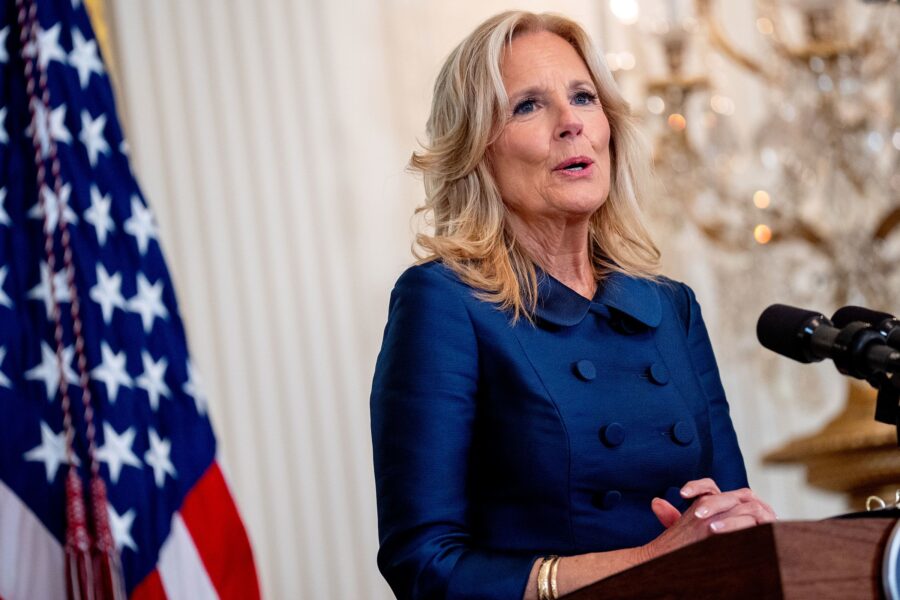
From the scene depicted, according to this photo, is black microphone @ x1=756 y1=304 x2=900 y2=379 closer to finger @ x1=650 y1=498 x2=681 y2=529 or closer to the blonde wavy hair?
finger @ x1=650 y1=498 x2=681 y2=529

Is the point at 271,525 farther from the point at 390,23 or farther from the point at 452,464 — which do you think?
the point at 452,464

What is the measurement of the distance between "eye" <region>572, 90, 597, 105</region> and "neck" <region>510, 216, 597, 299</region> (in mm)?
230

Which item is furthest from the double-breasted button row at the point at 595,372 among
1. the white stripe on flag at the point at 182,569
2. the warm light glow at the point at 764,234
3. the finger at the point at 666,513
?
the warm light glow at the point at 764,234

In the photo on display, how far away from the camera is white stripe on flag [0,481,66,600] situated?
2.68 meters

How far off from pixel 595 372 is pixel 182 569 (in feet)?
4.67

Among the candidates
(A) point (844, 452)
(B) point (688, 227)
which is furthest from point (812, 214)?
(A) point (844, 452)

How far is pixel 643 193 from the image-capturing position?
241 cm

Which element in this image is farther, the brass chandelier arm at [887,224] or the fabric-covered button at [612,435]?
the brass chandelier arm at [887,224]

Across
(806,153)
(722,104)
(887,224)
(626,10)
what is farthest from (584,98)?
(722,104)

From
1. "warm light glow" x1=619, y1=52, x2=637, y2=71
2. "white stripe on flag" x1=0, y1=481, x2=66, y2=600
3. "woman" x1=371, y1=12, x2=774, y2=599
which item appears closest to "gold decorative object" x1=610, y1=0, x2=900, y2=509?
"warm light glow" x1=619, y1=52, x2=637, y2=71

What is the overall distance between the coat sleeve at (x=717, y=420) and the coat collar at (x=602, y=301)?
0.13 m

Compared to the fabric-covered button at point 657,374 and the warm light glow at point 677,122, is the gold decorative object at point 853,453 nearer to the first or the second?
the warm light glow at point 677,122

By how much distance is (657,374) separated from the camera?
2.00 meters

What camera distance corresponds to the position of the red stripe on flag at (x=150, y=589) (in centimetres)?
280
